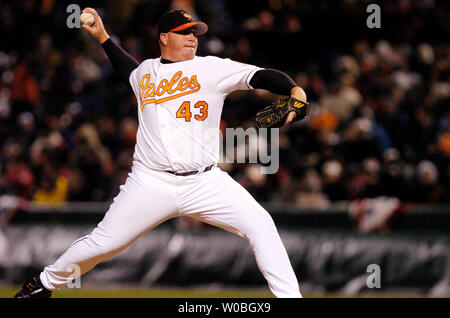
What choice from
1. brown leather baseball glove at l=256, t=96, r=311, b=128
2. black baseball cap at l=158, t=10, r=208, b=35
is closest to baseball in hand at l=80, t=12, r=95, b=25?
black baseball cap at l=158, t=10, r=208, b=35

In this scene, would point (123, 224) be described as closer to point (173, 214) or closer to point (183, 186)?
point (173, 214)

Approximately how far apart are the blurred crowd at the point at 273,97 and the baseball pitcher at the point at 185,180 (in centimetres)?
466

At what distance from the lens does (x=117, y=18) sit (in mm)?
13469

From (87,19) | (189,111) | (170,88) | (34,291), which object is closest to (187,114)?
(189,111)

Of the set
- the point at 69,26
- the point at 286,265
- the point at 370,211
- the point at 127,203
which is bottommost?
the point at 370,211

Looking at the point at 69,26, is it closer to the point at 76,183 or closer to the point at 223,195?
the point at 76,183

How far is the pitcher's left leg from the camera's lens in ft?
15.8

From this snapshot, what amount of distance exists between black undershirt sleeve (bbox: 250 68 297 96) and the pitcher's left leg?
2.27ft

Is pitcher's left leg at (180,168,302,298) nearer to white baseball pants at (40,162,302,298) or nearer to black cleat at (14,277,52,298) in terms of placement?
white baseball pants at (40,162,302,298)

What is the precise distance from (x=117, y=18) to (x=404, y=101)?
5354 mm

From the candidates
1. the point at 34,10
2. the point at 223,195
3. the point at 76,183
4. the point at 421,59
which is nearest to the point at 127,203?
the point at 223,195

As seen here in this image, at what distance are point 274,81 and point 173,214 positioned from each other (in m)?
1.13

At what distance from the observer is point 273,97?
11.3 m

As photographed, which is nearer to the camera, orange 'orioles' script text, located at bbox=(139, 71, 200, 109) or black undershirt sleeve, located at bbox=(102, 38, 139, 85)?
orange 'orioles' script text, located at bbox=(139, 71, 200, 109)
